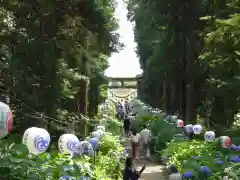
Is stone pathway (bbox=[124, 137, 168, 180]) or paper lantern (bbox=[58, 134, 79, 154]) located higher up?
paper lantern (bbox=[58, 134, 79, 154])

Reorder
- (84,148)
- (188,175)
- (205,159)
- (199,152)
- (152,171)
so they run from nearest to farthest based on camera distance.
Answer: (84,148)
(188,175)
(205,159)
(199,152)
(152,171)

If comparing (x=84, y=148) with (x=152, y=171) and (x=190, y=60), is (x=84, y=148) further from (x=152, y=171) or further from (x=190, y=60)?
(x=190, y=60)

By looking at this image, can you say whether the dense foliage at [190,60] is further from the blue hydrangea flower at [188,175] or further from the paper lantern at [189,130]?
the blue hydrangea flower at [188,175]

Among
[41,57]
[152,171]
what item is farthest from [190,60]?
[41,57]

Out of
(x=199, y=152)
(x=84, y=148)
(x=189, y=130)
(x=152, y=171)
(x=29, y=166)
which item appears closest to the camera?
(x=29, y=166)

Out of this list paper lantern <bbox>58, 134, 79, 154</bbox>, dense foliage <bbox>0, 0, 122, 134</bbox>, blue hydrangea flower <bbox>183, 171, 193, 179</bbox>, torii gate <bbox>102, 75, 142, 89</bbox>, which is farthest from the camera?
torii gate <bbox>102, 75, 142, 89</bbox>

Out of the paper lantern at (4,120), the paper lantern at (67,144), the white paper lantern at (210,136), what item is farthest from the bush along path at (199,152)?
the paper lantern at (4,120)

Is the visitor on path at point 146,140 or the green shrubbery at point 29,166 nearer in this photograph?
the green shrubbery at point 29,166

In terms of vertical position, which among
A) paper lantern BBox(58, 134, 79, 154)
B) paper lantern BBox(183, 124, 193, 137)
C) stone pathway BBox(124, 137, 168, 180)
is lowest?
stone pathway BBox(124, 137, 168, 180)

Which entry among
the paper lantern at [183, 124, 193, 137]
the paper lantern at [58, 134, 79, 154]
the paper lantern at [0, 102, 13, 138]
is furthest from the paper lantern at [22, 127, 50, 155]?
the paper lantern at [183, 124, 193, 137]

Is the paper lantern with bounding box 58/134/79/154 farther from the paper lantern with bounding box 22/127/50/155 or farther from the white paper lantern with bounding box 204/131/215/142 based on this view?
the white paper lantern with bounding box 204/131/215/142

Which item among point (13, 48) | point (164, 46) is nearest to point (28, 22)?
point (13, 48)

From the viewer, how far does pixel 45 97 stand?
37.9ft

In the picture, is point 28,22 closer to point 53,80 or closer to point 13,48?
point 13,48
